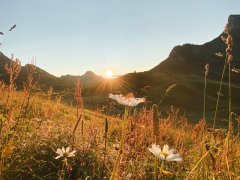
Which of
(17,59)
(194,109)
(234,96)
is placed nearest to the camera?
(17,59)

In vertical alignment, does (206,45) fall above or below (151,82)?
above

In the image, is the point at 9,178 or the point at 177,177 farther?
the point at 177,177

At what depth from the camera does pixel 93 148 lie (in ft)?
15.4

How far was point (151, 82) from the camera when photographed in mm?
51531

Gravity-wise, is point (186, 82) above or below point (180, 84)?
above

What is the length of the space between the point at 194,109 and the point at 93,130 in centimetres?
3756

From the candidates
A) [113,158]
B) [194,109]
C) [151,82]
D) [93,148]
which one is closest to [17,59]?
[93,148]

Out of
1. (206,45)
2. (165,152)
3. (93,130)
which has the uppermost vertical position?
(206,45)

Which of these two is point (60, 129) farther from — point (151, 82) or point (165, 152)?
point (151, 82)

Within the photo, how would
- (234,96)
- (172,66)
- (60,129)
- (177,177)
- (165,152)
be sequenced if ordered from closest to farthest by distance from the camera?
(165,152) < (177,177) < (60,129) < (234,96) < (172,66)

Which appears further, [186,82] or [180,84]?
[186,82]

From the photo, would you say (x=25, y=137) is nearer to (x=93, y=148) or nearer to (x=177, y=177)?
(x=93, y=148)

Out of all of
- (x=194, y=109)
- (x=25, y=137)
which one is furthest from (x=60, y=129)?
(x=194, y=109)

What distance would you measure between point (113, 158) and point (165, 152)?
10.1ft
